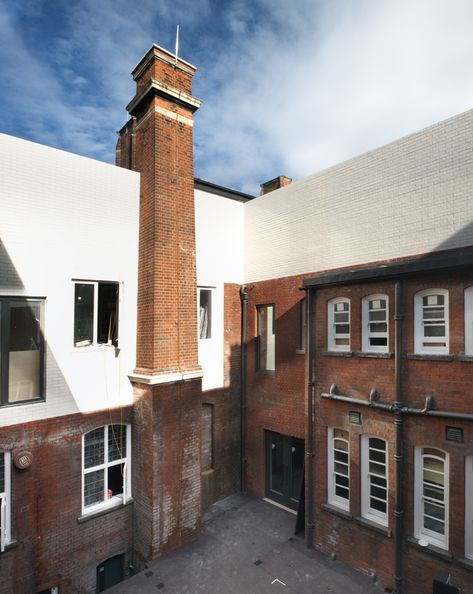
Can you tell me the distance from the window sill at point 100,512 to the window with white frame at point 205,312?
5073 millimetres

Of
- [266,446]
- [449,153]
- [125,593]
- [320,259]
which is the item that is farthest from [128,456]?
[449,153]

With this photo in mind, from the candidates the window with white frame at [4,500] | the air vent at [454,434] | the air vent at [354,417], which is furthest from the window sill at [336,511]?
the window with white frame at [4,500]

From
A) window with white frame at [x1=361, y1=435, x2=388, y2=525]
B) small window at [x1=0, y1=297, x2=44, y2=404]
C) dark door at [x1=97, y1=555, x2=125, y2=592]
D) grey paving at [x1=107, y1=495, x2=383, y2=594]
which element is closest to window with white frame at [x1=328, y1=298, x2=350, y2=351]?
window with white frame at [x1=361, y1=435, x2=388, y2=525]

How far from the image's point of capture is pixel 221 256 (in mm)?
12859

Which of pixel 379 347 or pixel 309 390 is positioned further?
pixel 309 390

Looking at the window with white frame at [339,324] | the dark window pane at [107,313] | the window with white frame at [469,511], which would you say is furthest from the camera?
the dark window pane at [107,313]

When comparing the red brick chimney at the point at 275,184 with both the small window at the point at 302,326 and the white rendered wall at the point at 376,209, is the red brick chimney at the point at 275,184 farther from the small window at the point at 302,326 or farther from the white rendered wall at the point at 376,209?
the small window at the point at 302,326

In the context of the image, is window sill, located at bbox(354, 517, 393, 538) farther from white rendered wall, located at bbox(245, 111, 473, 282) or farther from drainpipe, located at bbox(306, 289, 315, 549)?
white rendered wall, located at bbox(245, 111, 473, 282)

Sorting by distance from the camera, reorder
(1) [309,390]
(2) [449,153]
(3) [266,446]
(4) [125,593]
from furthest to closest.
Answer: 1. (3) [266,446]
2. (1) [309,390]
3. (2) [449,153]
4. (4) [125,593]

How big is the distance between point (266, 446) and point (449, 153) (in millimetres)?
9818

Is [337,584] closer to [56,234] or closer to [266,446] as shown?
[266,446]

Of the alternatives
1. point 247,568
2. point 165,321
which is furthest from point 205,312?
point 247,568

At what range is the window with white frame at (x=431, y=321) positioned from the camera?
7660 mm

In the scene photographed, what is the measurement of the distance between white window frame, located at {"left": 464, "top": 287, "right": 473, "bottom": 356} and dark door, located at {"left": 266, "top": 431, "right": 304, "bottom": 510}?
5.82 metres
